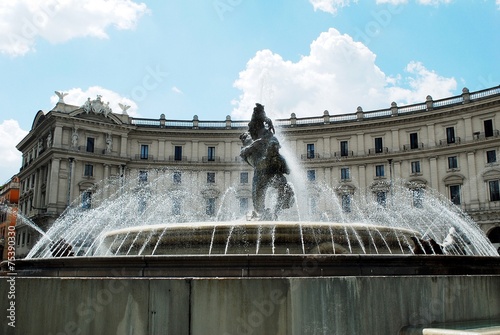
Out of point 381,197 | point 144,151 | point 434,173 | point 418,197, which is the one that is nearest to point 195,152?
point 144,151

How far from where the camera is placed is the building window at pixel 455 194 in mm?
50094

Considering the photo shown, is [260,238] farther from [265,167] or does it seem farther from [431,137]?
[431,137]

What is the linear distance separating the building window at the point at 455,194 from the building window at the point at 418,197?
2973 mm

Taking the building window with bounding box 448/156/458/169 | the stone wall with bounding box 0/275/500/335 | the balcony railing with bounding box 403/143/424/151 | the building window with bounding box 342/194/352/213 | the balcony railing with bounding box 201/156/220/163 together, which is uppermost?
the balcony railing with bounding box 403/143/424/151

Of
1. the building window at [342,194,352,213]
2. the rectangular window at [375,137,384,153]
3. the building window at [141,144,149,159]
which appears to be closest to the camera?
the building window at [342,194,352,213]

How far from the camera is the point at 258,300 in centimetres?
534

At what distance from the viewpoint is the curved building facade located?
49.8 meters

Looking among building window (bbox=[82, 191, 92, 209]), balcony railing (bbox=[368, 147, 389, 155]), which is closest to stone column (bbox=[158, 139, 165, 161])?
building window (bbox=[82, 191, 92, 209])

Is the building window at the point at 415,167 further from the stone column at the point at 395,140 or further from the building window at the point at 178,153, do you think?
the building window at the point at 178,153

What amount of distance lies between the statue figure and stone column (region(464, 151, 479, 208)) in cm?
4098

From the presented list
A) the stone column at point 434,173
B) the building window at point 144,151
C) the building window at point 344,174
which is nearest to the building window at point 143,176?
the building window at point 144,151

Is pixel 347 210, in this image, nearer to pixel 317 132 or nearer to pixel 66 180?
pixel 317 132

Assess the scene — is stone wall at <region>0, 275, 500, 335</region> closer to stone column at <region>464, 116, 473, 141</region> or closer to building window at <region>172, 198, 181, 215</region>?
building window at <region>172, 198, 181, 215</region>

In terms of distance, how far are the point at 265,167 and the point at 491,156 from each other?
140ft
